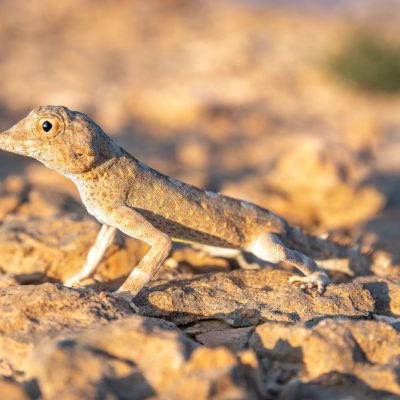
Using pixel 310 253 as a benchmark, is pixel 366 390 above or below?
below

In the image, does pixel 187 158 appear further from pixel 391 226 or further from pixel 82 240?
pixel 82 240

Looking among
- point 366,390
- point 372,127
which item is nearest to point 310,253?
point 366,390

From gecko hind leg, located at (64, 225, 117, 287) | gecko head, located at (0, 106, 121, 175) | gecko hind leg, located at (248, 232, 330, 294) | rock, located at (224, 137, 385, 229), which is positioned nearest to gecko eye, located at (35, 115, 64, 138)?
gecko head, located at (0, 106, 121, 175)

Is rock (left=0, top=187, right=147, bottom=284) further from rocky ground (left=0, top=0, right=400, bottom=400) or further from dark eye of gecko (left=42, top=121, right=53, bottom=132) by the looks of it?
dark eye of gecko (left=42, top=121, right=53, bottom=132)

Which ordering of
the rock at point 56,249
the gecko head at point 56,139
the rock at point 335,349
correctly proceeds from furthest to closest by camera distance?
the rock at point 56,249 < the gecko head at point 56,139 < the rock at point 335,349

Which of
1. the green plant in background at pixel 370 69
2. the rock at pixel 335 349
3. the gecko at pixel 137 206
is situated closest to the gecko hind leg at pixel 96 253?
the gecko at pixel 137 206

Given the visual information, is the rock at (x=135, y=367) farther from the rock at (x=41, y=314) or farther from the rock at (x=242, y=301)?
the rock at (x=242, y=301)

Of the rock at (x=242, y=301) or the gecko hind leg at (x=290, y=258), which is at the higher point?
the gecko hind leg at (x=290, y=258)

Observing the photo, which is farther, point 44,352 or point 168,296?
point 168,296
